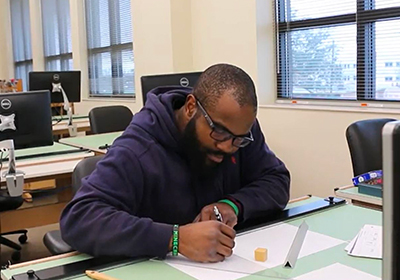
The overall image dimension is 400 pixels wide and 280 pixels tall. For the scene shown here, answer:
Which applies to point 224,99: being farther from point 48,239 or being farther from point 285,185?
point 48,239

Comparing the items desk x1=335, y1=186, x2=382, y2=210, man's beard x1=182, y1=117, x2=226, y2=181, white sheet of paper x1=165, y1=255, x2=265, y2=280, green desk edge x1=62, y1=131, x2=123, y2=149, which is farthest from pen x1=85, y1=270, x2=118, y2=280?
green desk edge x1=62, y1=131, x2=123, y2=149

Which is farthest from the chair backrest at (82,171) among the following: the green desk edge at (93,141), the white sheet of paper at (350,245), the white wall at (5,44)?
the white wall at (5,44)

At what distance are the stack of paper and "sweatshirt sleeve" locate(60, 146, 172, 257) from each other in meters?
0.46

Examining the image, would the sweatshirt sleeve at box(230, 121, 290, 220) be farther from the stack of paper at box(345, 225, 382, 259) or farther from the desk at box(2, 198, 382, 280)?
the stack of paper at box(345, 225, 382, 259)

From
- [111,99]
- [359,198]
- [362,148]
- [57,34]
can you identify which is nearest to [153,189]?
[359,198]

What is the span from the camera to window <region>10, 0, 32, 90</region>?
8.88 m

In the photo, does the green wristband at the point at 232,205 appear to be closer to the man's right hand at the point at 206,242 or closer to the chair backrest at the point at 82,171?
the man's right hand at the point at 206,242

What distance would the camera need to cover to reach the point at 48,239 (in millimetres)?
1765

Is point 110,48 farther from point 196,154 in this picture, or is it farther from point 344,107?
point 196,154

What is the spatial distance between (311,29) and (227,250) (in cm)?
295

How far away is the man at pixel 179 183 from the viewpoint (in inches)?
48.8

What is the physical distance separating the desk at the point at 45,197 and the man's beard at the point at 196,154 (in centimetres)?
132

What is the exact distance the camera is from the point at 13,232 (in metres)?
3.46

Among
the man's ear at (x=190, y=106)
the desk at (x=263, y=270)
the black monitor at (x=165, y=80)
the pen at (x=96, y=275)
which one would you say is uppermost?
the black monitor at (x=165, y=80)
